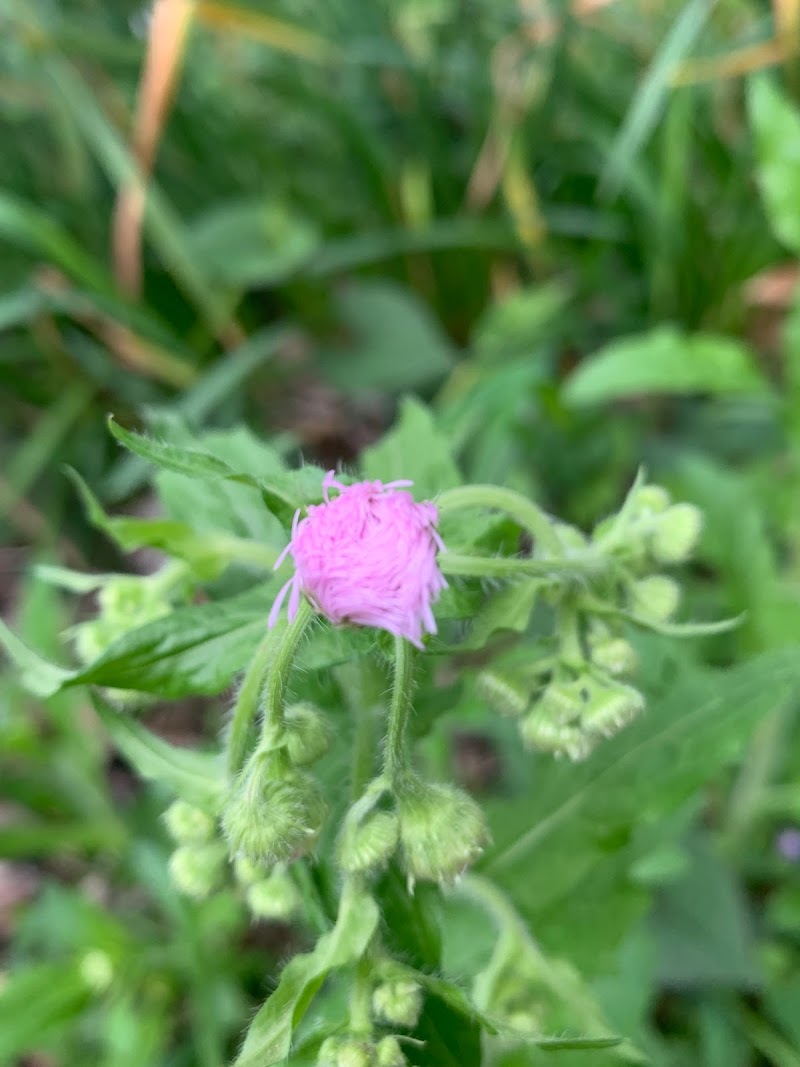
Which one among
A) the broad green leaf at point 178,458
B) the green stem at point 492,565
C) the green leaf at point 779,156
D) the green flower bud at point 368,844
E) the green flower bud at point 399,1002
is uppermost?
the green leaf at point 779,156

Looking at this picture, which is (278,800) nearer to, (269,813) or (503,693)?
(269,813)

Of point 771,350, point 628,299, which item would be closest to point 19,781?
point 628,299

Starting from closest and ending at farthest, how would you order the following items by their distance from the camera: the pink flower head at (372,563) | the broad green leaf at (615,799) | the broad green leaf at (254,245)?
1. the pink flower head at (372,563)
2. the broad green leaf at (615,799)
3. the broad green leaf at (254,245)

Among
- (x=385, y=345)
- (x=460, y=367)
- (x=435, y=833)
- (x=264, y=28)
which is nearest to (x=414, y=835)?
(x=435, y=833)

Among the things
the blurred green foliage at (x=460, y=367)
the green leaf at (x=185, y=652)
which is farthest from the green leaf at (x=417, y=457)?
the green leaf at (x=185, y=652)

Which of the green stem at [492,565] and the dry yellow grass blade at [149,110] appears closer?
the green stem at [492,565]

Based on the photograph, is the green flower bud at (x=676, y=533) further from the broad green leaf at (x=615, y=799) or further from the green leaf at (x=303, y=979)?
the green leaf at (x=303, y=979)

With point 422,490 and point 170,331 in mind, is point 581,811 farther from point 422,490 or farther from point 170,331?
point 170,331
